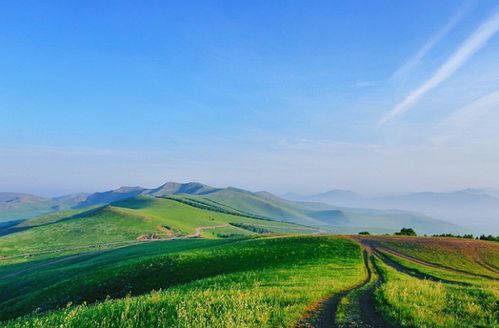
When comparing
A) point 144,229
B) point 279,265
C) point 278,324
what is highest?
point 278,324

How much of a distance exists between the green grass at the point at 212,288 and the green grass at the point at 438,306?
15.3ft

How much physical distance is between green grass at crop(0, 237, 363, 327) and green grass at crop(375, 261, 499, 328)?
15.3ft

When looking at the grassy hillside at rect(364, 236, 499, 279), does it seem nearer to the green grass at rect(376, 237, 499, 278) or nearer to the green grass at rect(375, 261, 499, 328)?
the green grass at rect(376, 237, 499, 278)

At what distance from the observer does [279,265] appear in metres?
44.0

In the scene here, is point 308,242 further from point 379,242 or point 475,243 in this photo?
point 475,243

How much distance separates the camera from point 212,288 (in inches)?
1148

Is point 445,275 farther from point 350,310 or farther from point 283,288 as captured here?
point 350,310

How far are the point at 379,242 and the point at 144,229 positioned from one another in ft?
452

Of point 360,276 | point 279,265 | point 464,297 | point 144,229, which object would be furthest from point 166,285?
point 144,229

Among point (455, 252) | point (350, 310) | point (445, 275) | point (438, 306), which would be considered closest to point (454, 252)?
point (455, 252)

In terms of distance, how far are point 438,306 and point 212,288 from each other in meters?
18.1

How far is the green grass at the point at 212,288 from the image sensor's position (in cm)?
1541

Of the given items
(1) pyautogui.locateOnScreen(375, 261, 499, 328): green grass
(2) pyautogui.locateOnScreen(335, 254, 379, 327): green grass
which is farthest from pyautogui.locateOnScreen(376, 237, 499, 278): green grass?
(2) pyautogui.locateOnScreen(335, 254, 379, 327): green grass

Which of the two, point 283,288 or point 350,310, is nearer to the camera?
point 350,310
